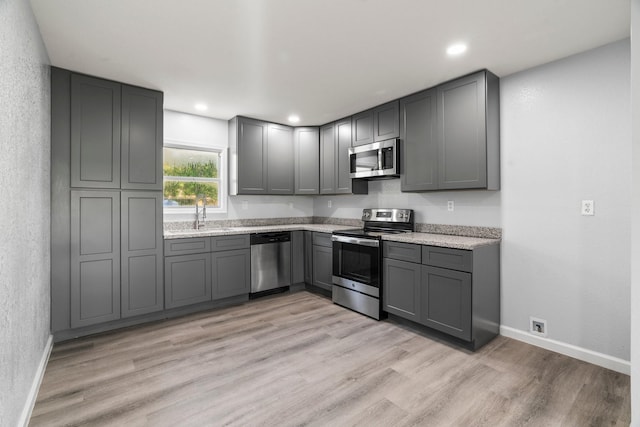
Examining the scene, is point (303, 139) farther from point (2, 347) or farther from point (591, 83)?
point (2, 347)

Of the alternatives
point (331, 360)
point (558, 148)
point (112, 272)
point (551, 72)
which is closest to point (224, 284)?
point (112, 272)

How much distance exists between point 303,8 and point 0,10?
1486 millimetres

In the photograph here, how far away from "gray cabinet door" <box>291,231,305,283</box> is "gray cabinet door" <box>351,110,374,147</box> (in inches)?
60.2

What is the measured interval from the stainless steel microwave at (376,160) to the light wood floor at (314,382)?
177 cm

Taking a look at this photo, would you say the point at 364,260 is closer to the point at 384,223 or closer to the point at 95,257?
the point at 384,223

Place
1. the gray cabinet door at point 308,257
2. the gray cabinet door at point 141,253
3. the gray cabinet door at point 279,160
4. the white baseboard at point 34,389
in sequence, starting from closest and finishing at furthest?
the white baseboard at point 34,389 < the gray cabinet door at point 141,253 < the gray cabinet door at point 308,257 < the gray cabinet door at point 279,160

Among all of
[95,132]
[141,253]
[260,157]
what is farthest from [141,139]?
[260,157]

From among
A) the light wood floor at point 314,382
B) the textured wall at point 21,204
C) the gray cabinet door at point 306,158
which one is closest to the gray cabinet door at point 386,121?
the gray cabinet door at point 306,158

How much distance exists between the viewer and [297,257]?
14.4 ft

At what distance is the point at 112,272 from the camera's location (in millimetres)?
3010

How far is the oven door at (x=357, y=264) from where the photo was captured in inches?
132

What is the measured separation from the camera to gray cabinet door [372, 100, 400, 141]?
11.6 feet

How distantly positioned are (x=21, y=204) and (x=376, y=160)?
321 centimetres

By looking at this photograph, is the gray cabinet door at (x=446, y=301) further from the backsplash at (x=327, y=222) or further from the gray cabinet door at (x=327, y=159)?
the gray cabinet door at (x=327, y=159)
